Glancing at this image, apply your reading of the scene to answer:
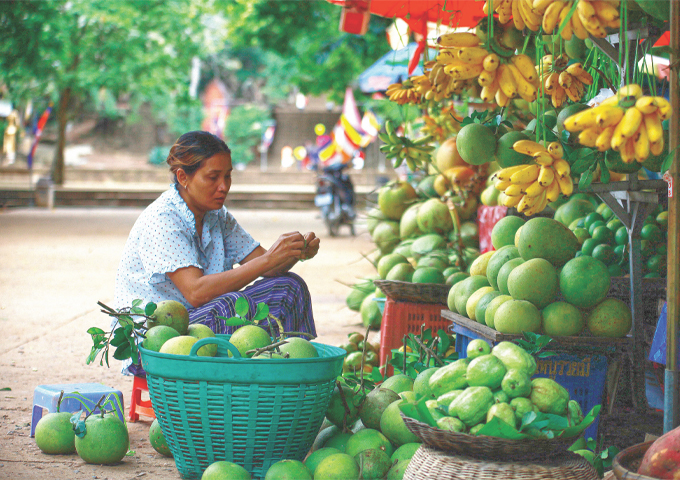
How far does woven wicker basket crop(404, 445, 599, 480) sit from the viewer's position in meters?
1.65

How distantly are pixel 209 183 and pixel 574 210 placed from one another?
73.0 inches

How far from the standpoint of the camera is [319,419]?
89.7 inches

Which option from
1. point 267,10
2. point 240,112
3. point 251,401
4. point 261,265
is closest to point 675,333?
point 251,401

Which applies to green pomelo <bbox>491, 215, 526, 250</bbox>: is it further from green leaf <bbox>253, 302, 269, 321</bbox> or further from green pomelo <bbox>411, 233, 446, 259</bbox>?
green leaf <bbox>253, 302, 269, 321</bbox>

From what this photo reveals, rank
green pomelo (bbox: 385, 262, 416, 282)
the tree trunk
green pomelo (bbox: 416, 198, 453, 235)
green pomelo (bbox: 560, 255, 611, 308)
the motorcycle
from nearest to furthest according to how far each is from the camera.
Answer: green pomelo (bbox: 560, 255, 611, 308) < green pomelo (bbox: 385, 262, 416, 282) < green pomelo (bbox: 416, 198, 453, 235) < the motorcycle < the tree trunk

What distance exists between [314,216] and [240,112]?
2176 cm

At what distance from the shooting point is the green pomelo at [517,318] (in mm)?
2463

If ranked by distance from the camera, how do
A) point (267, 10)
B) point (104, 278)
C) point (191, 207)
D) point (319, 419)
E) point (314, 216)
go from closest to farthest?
point (319, 419) < point (191, 207) < point (104, 278) < point (267, 10) < point (314, 216)

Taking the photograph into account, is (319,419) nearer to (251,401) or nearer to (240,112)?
(251,401)

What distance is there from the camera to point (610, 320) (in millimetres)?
2469

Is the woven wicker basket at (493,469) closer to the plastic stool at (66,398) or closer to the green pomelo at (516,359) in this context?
the green pomelo at (516,359)

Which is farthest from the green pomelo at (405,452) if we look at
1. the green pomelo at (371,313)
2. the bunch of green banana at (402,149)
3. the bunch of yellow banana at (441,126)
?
the bunch of yellow banana at (441,126)

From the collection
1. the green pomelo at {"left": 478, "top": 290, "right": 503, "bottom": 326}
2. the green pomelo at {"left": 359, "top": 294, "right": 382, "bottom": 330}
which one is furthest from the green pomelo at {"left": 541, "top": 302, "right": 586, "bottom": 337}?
the green pomelo at {"left": 359, "top": 294, "right": 382, "bottom": 330}

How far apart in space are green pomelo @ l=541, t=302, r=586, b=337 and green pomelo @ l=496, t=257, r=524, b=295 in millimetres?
216
